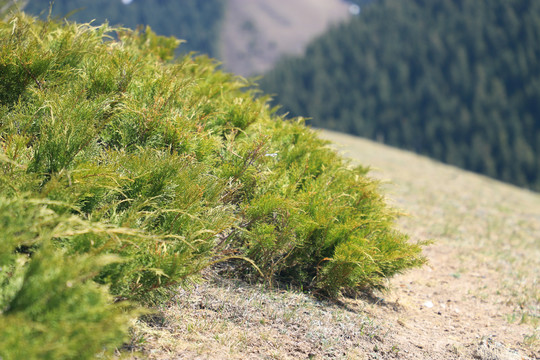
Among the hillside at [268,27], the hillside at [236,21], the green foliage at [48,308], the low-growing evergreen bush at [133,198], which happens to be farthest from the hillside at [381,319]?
the hillside at [236,21]

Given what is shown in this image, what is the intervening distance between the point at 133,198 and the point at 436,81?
248 feet

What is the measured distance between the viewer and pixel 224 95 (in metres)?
4.47

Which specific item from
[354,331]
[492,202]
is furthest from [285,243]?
[492,202]

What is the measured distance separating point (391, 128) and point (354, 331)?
7012 centimetres

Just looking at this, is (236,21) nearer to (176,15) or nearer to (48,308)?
(176,15)

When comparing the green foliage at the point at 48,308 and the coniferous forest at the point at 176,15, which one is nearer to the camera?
the green foliage at the point at 48,308

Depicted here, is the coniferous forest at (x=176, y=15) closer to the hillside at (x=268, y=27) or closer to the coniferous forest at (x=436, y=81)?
the hillside at (x=268, y=27)

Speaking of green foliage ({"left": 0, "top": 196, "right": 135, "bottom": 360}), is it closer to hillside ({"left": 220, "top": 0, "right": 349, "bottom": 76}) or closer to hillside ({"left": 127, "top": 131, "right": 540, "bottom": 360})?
hillside ({"left": 127, "top": 131, "right": 540, "bottom": 360})

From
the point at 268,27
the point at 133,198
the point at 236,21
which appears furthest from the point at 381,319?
the point at 236,21

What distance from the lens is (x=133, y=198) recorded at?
2.70 m

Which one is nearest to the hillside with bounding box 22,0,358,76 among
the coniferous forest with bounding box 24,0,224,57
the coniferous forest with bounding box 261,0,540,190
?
the coniferous forest with bounding box 24,0,224,57

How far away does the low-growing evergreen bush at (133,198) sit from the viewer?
1668 millimetres

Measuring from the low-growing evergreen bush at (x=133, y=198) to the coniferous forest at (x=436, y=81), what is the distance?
58.6 meters

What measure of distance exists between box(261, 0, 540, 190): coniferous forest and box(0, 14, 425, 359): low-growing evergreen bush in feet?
192
